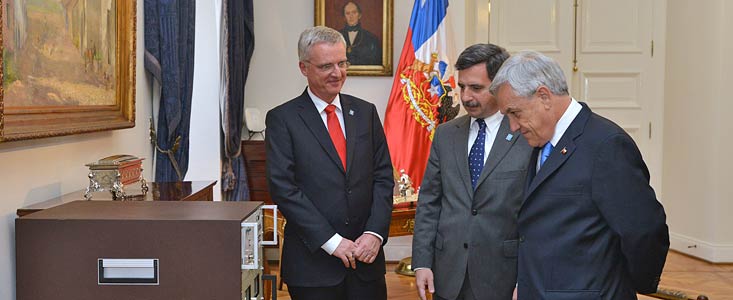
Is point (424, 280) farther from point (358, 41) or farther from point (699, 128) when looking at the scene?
point (699, 128)

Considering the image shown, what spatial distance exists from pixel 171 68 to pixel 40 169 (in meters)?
1.31

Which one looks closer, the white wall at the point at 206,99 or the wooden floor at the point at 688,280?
the white wall at the point at 206,99

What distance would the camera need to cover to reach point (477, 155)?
2738mm

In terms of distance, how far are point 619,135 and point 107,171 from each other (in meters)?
1.61

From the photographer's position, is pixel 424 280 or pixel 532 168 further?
pixel 424 280

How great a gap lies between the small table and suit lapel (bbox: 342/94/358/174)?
577 mm

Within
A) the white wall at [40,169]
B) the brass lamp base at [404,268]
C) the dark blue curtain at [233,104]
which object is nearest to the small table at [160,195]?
the white wall at [40,169]

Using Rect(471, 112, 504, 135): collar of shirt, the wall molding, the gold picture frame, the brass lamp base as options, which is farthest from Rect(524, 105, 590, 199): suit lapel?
the wall molding

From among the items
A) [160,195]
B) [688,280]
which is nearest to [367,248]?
[160,195]

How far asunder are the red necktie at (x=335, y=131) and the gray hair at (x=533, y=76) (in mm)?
928

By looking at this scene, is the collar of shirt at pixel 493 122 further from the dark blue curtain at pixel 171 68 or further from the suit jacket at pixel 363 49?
the suit jacket at pixel 363 49

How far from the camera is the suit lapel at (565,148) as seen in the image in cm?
217

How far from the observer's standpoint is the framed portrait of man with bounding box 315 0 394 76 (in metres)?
6.65

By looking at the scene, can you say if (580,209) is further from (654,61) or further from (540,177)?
(654,61)
